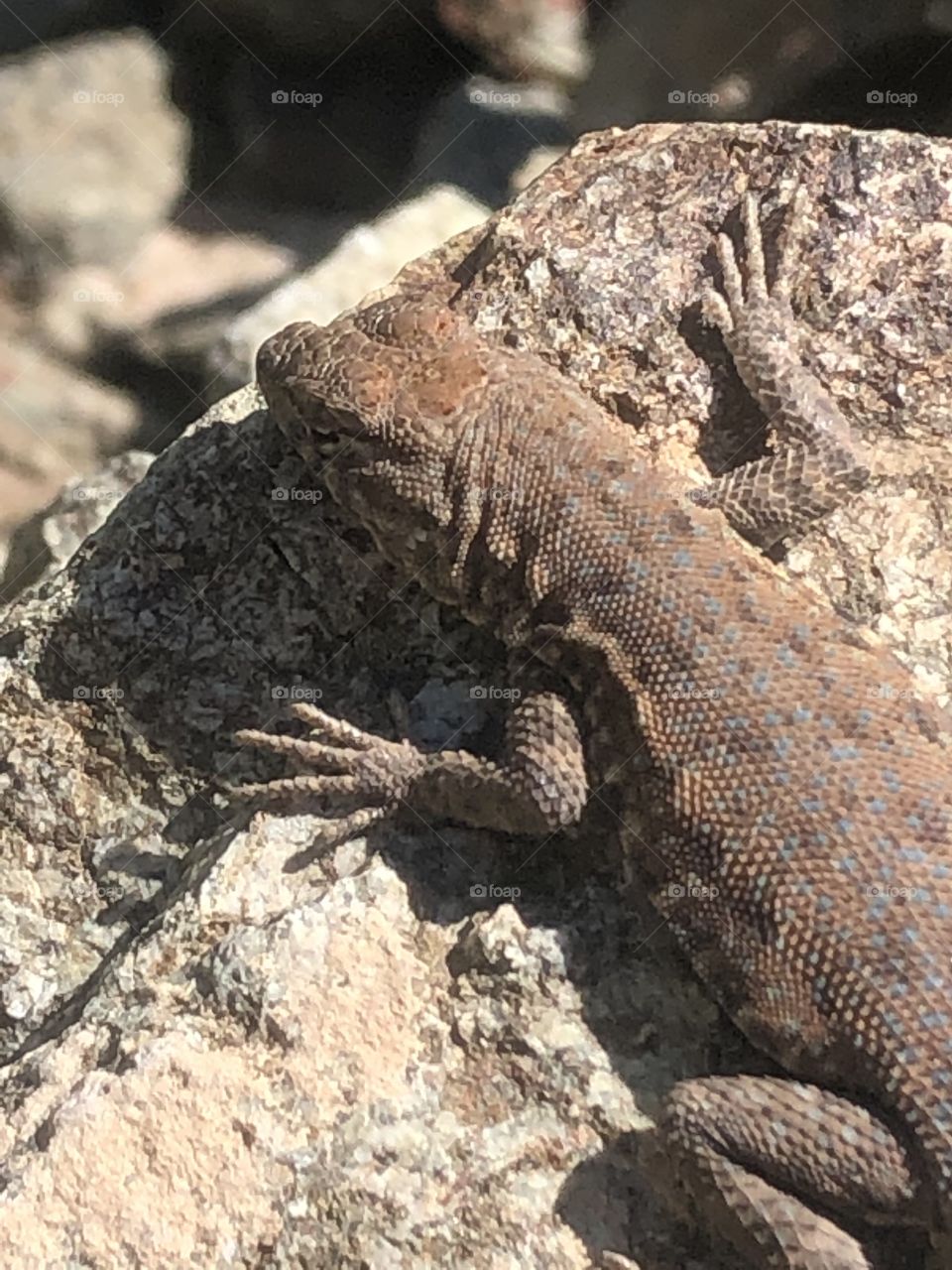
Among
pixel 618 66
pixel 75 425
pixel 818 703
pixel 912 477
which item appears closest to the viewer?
pixel 818 703

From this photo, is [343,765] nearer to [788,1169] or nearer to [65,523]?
[788,1169]

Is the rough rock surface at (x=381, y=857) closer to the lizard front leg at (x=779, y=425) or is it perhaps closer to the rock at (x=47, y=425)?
the lizard front leg at (x=779, y=425)

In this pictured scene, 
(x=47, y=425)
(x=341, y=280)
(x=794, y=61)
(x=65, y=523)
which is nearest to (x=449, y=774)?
(x=65, y=523)

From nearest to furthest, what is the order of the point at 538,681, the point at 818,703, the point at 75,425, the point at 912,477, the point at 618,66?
the point at 818,703
the point at 538,681
the point at 912,477
the point at 75,425
the point at 618,66

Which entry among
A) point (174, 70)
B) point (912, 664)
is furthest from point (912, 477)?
point (174, 70)

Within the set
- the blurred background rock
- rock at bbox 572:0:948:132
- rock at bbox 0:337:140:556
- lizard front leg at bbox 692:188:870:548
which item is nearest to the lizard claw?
lizard front leg at bbox 692:188:870:548

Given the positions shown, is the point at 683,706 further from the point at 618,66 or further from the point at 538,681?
the point at 618,66
